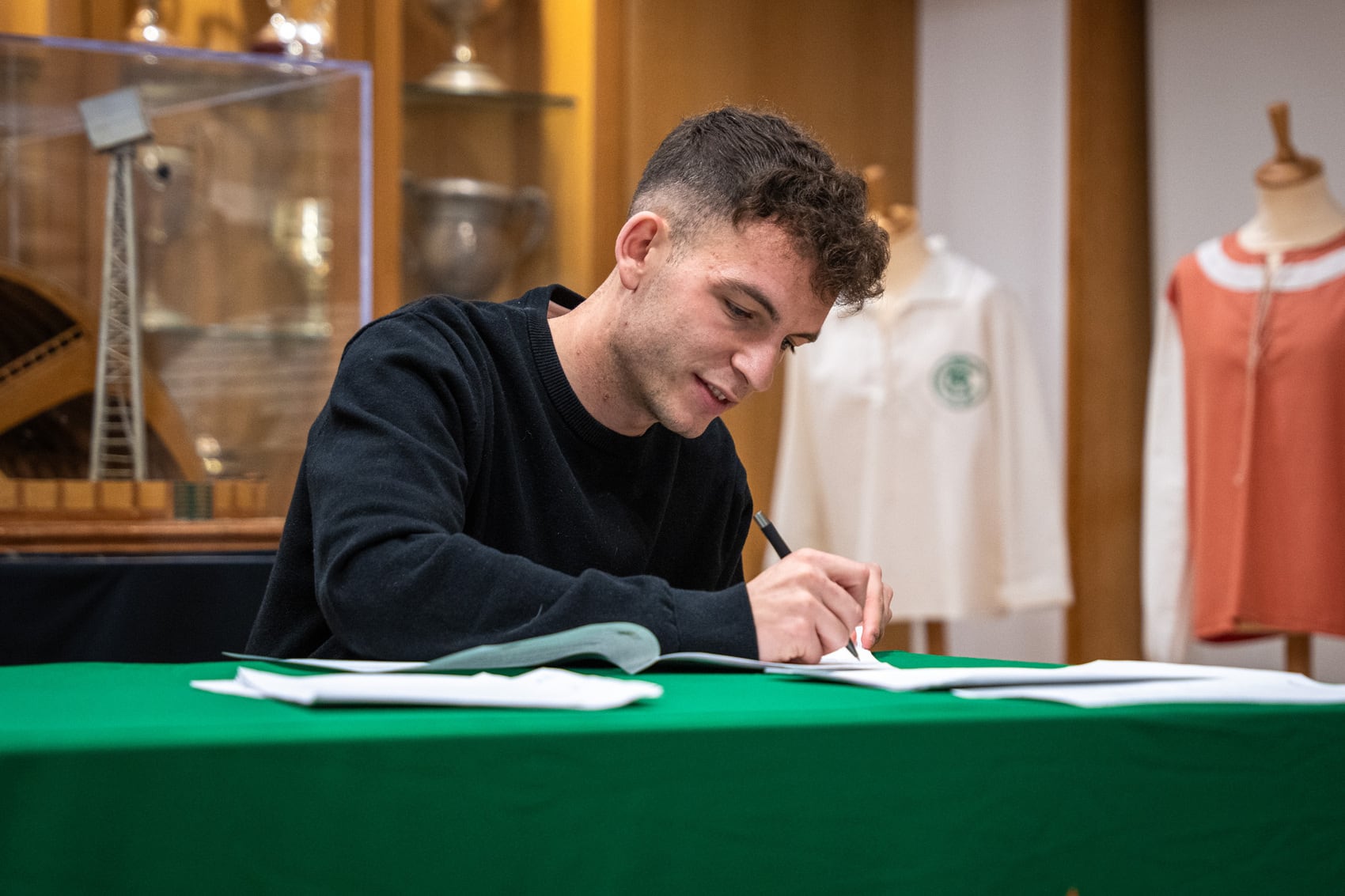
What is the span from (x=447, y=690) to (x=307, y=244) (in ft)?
7.24

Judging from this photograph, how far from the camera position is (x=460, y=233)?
3180 millimetres

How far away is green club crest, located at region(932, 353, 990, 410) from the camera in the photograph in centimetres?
303

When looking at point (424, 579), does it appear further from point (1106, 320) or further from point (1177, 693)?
point (1106, 320)

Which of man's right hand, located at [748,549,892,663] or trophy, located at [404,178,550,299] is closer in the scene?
man's right hand, located at [748,549,892,663]

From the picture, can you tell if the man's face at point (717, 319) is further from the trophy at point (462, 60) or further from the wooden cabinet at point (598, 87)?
the trophy at point (462, 60)

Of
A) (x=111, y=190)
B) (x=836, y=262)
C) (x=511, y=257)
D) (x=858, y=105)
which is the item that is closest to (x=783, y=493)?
(x=511, y=257)

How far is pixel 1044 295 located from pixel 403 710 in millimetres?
2997

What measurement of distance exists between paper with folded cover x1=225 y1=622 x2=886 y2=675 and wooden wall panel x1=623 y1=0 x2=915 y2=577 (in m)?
2.27

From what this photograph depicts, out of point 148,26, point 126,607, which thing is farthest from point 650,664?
point 148,26

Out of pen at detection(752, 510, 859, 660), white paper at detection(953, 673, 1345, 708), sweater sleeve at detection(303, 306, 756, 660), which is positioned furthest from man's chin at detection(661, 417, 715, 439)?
white paper at detection(953, 673, 1345, 708)

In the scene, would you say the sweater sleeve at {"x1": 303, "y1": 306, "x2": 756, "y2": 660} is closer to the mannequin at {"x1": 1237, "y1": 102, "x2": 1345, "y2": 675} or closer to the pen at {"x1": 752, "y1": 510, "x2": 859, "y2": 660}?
the pen at {"x1": 752, "y1": 510, "x2": 859, "y2": 660}

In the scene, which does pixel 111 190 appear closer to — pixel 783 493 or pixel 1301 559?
pixel 783 493

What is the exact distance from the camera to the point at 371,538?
1.03 metres

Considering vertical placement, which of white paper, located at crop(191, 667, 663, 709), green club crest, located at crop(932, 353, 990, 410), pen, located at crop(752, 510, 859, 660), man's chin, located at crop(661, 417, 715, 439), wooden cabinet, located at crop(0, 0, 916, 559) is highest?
wooden cabinet, located at crop(0, 0, 916, 559)
